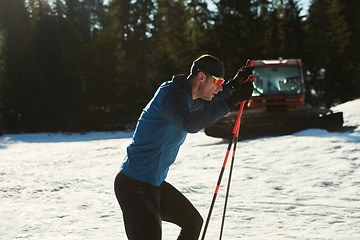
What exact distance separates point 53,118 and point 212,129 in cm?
1960

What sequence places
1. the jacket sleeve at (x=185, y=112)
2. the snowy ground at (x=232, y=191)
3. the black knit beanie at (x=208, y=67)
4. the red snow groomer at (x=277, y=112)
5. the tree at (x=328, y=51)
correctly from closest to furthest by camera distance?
the jacket sleeve at (x=185, y=112) < the black knit beanie at (x=208, y=67) < the snowy ground at (x=232, y=191) < the red snow groomer at (x=277, y=112) < the tree at (x=328, y=51)

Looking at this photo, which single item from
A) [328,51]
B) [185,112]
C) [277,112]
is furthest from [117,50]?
[185,112]

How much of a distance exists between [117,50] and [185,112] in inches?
1315

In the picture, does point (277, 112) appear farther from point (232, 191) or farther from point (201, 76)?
point (201, 76)

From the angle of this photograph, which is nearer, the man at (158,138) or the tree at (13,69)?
the man at (158,138)

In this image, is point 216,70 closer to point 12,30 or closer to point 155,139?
point 155,139

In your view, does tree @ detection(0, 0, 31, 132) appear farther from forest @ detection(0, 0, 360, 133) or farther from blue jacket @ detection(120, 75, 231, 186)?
blue jacket @ detection(120, 75, 231, 186)

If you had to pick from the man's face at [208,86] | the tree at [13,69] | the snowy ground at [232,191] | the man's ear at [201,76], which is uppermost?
the tree at [13,69]

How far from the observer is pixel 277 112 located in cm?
1373

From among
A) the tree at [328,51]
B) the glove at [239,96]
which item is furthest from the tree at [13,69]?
the glove at [239,96]

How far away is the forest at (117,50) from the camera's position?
2873 cm

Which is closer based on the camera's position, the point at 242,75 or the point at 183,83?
the point at 183,83

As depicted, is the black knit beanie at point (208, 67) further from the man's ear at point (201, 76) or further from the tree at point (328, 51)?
the tree at point (328, 51)

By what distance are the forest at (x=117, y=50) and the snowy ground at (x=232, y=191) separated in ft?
57.9
